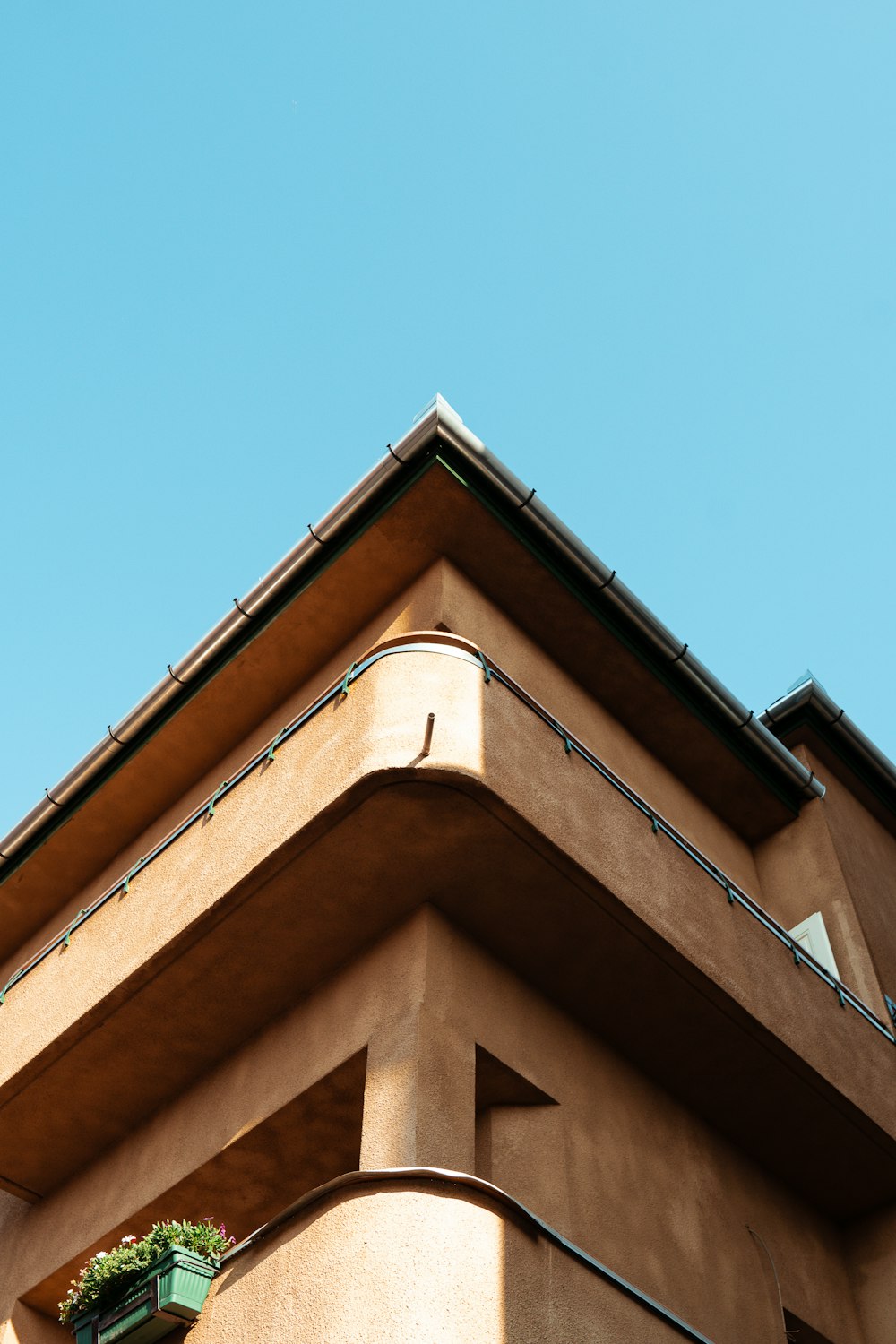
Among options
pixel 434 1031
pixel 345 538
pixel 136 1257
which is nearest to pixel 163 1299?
pixel 136 1257

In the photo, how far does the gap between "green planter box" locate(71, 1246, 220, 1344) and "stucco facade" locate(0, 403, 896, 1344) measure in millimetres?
106

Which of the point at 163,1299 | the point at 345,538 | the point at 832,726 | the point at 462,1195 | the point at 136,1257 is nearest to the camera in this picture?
the point at 462,1195

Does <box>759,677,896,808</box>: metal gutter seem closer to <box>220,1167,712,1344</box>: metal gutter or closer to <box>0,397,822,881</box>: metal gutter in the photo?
<box>0,397,822,881</box>: metal gutter

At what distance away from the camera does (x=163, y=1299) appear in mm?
8438

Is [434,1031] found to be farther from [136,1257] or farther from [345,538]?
[345,538]

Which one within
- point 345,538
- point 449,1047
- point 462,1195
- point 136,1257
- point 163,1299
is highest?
point 345,538

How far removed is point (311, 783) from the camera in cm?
1023

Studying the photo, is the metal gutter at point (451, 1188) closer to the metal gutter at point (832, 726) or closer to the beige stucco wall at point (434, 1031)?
the beige stucco wall at point (434, 1031)

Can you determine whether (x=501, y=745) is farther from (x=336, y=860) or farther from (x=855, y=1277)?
(x=855, y=1277)

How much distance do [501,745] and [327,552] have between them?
4411 millimetres

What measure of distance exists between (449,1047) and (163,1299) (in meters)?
2.32

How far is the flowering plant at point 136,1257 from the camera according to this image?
349 inches

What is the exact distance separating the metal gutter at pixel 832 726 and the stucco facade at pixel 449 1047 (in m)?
4.02

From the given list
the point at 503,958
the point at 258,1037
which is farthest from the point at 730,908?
the point at 258,1037
